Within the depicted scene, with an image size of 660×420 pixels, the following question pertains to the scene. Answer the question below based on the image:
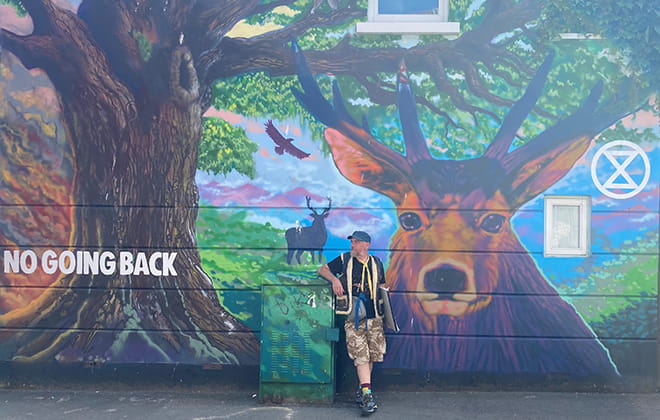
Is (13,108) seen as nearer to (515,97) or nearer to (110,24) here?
(110,24)

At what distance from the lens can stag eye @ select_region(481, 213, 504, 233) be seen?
22.0 feet

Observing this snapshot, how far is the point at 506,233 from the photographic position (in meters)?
6.72

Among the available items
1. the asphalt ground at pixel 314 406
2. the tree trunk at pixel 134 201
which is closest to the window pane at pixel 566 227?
the asphalt ground at pixel 314 406

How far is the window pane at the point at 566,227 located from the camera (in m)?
6.73

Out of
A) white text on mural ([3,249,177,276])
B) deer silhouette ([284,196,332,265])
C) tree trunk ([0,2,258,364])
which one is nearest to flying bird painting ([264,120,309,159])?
deer silhouette ([284,196,332,265])

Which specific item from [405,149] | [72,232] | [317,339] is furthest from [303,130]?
[72,232]

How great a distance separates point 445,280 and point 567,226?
1.27 m

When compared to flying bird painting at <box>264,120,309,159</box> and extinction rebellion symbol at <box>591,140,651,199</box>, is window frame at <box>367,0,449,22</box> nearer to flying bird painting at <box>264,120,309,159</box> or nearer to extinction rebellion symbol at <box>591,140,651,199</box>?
flying bird painting at <box>264,120,309,159</box>

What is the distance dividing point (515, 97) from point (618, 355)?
2611 millimetres

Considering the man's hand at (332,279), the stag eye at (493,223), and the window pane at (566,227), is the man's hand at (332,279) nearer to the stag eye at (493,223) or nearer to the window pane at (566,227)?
the stag eye at (493,223)

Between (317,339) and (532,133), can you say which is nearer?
(317,339)

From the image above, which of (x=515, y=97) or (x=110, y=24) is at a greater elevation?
(x=110, y=24)

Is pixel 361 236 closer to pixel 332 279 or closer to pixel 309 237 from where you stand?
pixel 332 279

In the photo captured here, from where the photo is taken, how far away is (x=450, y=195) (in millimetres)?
6742
